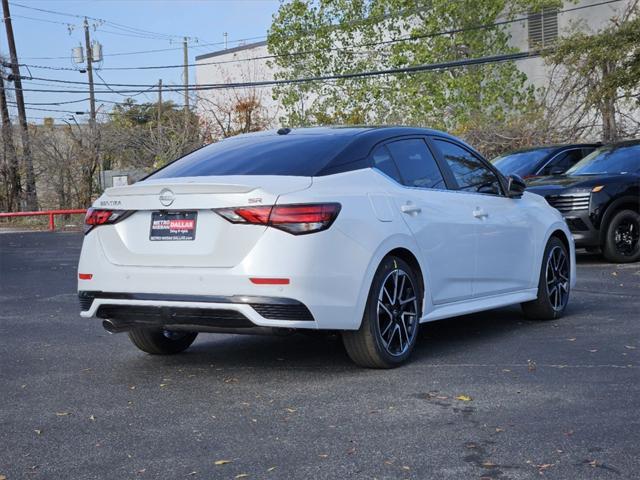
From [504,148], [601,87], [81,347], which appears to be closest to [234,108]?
[504,148]

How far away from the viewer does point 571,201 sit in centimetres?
1416

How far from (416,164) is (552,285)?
7.40 feet

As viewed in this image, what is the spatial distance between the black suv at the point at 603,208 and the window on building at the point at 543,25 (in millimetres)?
25142

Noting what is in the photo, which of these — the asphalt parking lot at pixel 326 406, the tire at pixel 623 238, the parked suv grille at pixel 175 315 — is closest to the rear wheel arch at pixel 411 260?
the asphalt parking lot at pixel 326 406

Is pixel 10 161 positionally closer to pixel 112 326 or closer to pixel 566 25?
pixel 566 25

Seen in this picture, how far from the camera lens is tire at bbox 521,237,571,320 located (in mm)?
8617

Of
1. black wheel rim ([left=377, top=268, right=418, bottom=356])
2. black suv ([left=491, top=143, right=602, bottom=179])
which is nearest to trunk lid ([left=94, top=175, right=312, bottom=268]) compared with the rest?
black wheel rim ([left=377, top=268, right=418, bottom=356])

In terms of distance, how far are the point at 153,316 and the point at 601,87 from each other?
640 inches

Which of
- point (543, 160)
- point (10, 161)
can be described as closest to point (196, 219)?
point (543, 160)

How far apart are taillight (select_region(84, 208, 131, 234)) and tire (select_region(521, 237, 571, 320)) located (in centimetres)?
382

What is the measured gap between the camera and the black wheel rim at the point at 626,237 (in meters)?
14.2

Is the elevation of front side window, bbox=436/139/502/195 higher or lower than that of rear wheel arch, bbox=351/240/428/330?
higher

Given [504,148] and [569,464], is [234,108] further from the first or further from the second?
[569,464]

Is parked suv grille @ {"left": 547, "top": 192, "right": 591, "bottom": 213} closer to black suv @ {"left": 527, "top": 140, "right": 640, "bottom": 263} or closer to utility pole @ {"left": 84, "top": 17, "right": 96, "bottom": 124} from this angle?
black suv @ {"left": 527, "top": 140, "right": 640, "bottom": 263}
